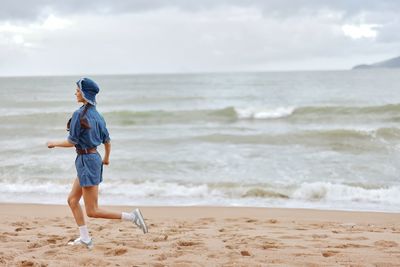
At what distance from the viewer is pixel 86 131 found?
4.78 metres

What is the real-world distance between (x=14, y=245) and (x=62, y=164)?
26.8 ft

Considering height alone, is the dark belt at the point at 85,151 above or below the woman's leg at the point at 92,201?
above

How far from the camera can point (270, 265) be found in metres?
4.51

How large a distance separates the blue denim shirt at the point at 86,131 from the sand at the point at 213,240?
3.34 ft

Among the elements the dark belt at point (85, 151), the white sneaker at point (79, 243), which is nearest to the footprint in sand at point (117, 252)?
the white sneaker at point (79, 243)

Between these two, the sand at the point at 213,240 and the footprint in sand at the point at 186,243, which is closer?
the sand at the point at 213,240

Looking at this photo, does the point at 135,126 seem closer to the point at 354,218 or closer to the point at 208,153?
the point at 208,153

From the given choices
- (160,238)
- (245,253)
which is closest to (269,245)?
(245,253)

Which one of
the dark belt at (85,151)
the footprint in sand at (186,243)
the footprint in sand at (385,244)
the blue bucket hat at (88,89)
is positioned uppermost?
the blue bucket hat at (88,89)

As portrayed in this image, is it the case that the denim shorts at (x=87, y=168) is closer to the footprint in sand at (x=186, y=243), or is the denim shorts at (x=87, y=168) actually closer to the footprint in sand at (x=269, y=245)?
the footprint in sand at (x=186, y=243)

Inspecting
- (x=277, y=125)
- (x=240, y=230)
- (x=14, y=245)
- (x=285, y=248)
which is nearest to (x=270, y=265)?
(x=285, y=248)

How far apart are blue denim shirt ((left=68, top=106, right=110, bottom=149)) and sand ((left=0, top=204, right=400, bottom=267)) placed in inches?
40.1

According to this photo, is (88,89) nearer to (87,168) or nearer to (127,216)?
(87,168)

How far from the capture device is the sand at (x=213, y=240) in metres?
4.68
